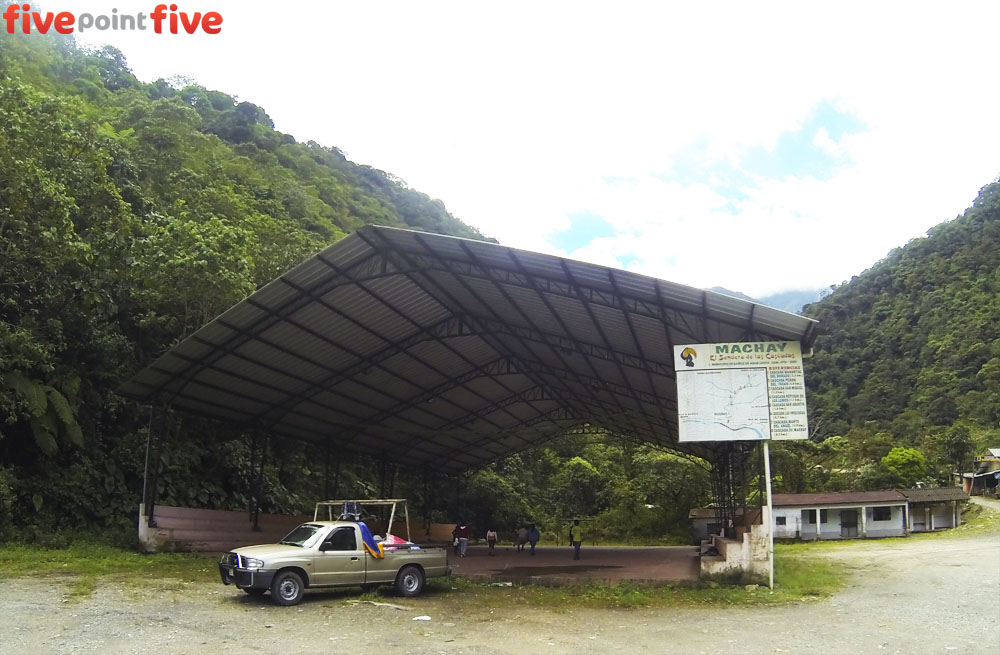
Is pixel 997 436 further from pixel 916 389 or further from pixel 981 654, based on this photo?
pixel 981 654

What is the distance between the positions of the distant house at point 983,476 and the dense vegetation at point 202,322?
104cm

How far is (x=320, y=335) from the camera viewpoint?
17.4 m

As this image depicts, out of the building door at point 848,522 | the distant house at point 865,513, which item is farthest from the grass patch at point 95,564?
the building door at point 848,522

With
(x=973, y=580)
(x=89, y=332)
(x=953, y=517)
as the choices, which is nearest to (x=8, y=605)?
(x=89, y=332)

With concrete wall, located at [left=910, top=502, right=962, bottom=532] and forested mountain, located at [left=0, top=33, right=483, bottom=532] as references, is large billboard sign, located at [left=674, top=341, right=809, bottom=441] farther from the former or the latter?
concrete wall, located at [left=910, top=502, right=962, bottom=532]

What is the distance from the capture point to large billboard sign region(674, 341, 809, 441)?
12.3m

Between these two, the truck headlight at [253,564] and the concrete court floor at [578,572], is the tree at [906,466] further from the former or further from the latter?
the truck headlight at [253,564]

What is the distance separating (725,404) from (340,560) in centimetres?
728

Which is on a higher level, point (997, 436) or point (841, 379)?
point (841, 379)

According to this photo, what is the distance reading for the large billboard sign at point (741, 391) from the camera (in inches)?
484

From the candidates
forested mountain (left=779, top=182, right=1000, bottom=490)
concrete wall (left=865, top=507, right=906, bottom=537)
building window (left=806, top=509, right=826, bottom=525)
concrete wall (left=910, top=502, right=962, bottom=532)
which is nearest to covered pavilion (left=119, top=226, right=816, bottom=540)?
building window (left=806, top=509, right=826, bottom=525)

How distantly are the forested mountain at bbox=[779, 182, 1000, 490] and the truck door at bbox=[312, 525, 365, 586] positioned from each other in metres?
38.6

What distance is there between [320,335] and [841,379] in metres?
62.4

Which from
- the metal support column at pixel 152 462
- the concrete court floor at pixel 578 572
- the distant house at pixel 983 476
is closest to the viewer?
the concrete court floor at pixel 578 572
